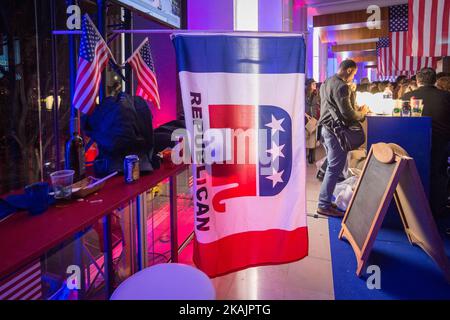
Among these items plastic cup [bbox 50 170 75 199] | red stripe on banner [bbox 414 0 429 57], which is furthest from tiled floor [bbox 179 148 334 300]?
red stripe on banner [bbox 414 0 429 57]

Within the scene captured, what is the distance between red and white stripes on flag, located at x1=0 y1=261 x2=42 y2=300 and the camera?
6.38 ft

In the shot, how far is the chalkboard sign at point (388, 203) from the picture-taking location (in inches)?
105

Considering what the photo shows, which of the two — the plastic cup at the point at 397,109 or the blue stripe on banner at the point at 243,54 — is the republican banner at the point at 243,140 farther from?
the plastic cup at the point at 397,109

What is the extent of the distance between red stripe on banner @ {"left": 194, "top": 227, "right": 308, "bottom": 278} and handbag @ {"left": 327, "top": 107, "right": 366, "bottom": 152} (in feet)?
7.11

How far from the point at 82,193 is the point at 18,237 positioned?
48 centimetres

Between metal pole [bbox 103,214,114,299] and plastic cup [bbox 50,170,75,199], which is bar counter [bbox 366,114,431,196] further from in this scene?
plastic cup [bbox 50,170,75,199]

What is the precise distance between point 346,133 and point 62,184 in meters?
3.23

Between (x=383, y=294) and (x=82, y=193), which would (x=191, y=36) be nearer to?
(x=82, y=193)

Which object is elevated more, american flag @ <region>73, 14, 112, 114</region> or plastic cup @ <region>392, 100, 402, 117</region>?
american flag @ <region>73, 14, 112, 114</region>

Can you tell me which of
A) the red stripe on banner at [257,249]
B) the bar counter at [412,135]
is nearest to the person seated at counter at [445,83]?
the bar counter at [412,135]

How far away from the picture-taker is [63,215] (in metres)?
1.47

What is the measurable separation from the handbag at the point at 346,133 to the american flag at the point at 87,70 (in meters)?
2.83

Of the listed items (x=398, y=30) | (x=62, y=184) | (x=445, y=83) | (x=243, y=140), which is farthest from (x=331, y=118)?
(x=398, y=30)

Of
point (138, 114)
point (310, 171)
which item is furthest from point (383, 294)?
point (310, 171)
